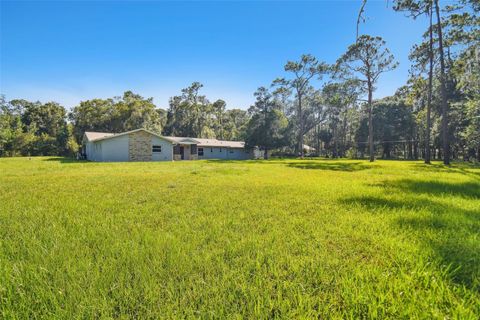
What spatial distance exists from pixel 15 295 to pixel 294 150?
47.3 m

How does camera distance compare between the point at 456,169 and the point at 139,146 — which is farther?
the point at 139,146

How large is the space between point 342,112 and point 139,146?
40291 millimetres

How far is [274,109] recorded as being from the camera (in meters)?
35.3

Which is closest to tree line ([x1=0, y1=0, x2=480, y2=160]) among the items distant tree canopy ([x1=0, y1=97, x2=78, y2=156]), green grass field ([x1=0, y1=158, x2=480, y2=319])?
distant tree canopy ([x1=0, y1=97, x2=78, y2=156])

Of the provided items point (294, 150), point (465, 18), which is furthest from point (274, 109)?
point (465, 18)

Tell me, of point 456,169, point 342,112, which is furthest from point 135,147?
point 342,112

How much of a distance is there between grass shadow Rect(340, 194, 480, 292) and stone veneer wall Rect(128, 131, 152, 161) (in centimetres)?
2198

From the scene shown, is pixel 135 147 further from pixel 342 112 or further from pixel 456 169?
pixel 342 112

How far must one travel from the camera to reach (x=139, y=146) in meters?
22.5

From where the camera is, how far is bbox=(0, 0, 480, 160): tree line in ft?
59.3

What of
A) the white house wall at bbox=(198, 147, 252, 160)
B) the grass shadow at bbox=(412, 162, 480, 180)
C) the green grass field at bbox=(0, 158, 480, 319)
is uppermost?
the white house wall at bbox=(198, 147, 252, 160)

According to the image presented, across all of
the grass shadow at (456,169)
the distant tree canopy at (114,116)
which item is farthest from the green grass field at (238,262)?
the distant tree canopy at (114,116)

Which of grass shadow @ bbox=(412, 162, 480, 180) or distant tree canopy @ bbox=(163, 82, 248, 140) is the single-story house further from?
grass shadow @ bbox=(412, 162, 480, 180)

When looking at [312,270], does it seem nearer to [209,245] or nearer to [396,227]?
[209,245]
